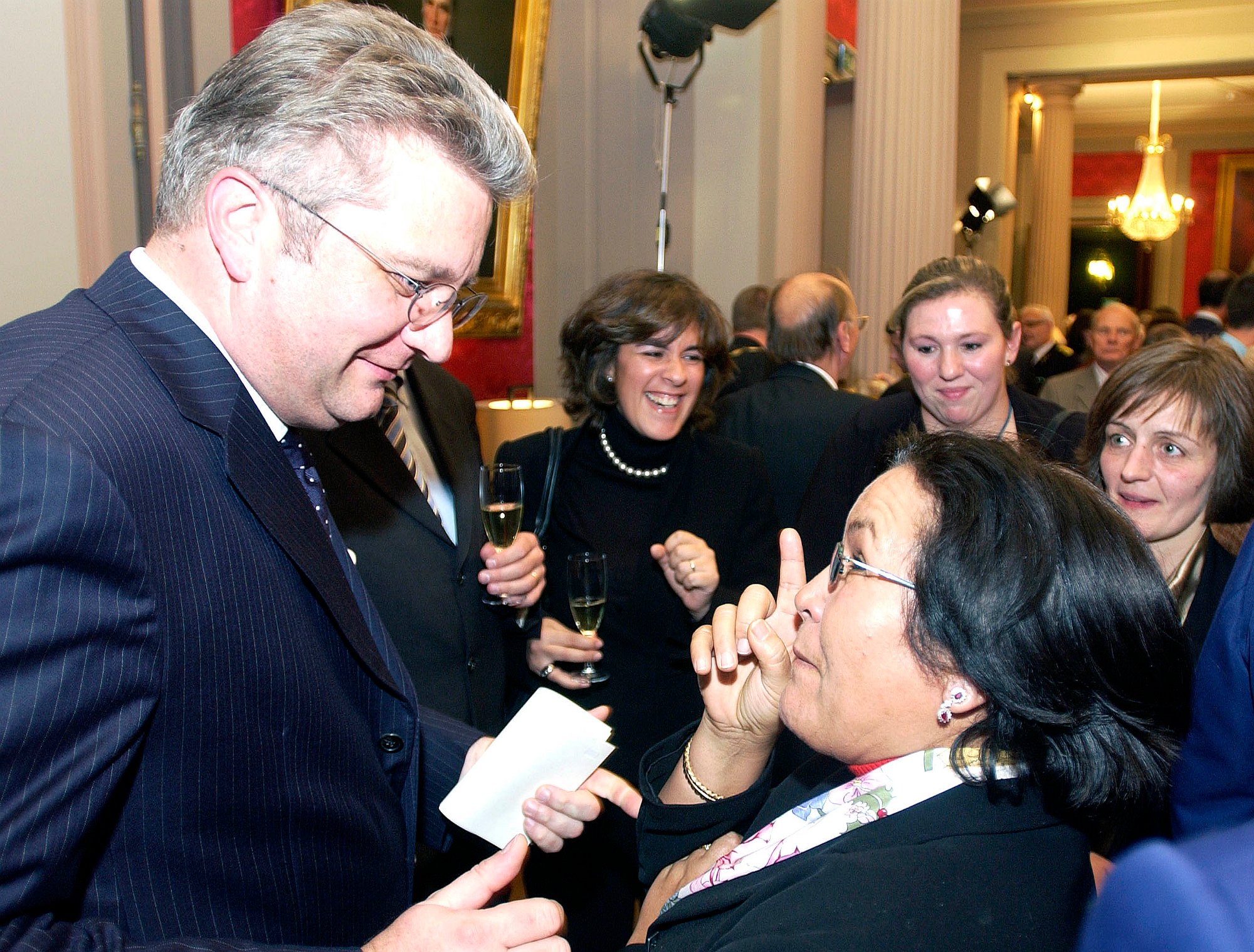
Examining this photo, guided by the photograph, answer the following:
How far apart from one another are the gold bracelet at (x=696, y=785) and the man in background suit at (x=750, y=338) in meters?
2.81

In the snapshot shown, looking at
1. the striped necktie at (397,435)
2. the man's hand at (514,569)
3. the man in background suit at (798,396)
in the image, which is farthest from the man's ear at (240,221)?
the man in background suit at (798,396)

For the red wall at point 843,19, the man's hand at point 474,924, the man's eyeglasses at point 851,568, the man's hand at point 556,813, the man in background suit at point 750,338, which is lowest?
the man's hand at point 556,813

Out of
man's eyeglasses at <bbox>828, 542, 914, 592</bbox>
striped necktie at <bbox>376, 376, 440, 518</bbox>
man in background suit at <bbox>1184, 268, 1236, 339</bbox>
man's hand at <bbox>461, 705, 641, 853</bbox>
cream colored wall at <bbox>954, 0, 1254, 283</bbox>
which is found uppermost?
cream colored wall at <bbox>954, 0, 1254, 283</bbox>

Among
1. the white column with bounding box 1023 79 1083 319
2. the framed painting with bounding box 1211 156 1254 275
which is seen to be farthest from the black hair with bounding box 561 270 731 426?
the framed painting with bounding box 1211 156 1254 275

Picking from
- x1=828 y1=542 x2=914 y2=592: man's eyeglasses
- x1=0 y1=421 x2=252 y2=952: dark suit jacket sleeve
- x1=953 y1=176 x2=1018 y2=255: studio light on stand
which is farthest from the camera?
x1=953 y1=176 x2=1018 y2=255: studio light on stand

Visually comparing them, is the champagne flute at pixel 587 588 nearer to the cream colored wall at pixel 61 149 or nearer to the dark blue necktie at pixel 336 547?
the dark blue necktie at pixel 336 547

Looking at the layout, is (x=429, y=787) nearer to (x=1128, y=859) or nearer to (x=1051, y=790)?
(x=1051, y=790)

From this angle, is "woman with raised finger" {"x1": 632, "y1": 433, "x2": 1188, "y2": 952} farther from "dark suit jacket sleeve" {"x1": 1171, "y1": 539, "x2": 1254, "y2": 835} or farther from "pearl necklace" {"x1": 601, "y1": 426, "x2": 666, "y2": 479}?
"pearl necklace" {"x1": 601, "y1": 426, "x2": 666, "y2": 479}

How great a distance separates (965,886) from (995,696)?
0.24 m

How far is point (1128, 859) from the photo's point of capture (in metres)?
0.30

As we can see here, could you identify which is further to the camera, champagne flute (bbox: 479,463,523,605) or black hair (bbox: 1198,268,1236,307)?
black hair (bbox: 1198,268,1236,307)

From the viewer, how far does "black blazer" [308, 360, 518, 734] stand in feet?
6.50

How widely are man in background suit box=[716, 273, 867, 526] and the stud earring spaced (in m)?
1.95

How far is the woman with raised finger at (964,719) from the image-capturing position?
→ 1.18 metres
